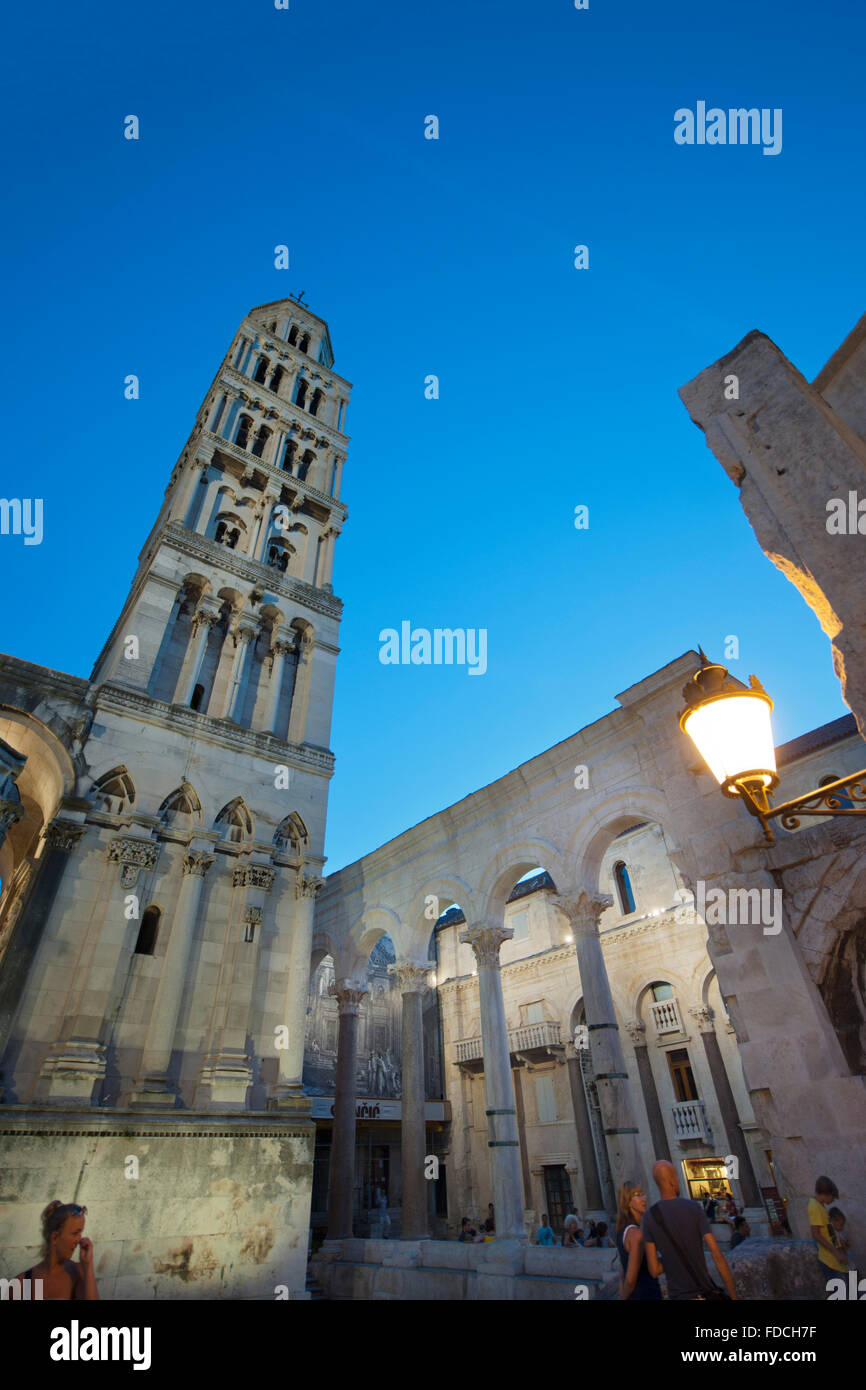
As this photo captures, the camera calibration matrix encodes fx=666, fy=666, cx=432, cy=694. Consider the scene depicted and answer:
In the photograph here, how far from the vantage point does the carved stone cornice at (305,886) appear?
13188 mm

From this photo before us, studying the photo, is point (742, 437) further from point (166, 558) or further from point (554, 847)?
point (166, 558)

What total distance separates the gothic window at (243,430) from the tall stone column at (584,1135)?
21.9 metres

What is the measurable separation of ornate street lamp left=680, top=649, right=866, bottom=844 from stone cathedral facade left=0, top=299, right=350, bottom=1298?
1007 cm

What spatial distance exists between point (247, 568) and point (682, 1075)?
64.3ft

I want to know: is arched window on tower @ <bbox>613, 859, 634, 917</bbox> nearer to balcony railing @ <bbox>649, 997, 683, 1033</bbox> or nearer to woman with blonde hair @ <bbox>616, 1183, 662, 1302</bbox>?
balcony railing @ <bbox>649, 997, 683, 1033</bbox>

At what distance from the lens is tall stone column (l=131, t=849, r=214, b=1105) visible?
33.0ft

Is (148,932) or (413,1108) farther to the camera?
(413,1108)

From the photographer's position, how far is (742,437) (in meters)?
4.45

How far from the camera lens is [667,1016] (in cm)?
2069

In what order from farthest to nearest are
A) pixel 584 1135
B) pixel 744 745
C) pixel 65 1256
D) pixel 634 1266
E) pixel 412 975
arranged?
pixel 584 1135 → pixel 412 975 → pixel 65 1256 → pixel 634 1266 → pixel 744 745

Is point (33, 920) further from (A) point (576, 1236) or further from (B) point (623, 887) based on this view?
(B) point (623, 887)

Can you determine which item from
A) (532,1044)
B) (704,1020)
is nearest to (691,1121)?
(704,1020)

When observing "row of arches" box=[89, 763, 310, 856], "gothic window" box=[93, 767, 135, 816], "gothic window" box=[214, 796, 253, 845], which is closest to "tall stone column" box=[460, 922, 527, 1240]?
"row of arches" box=[89, 763, 310, 856]
